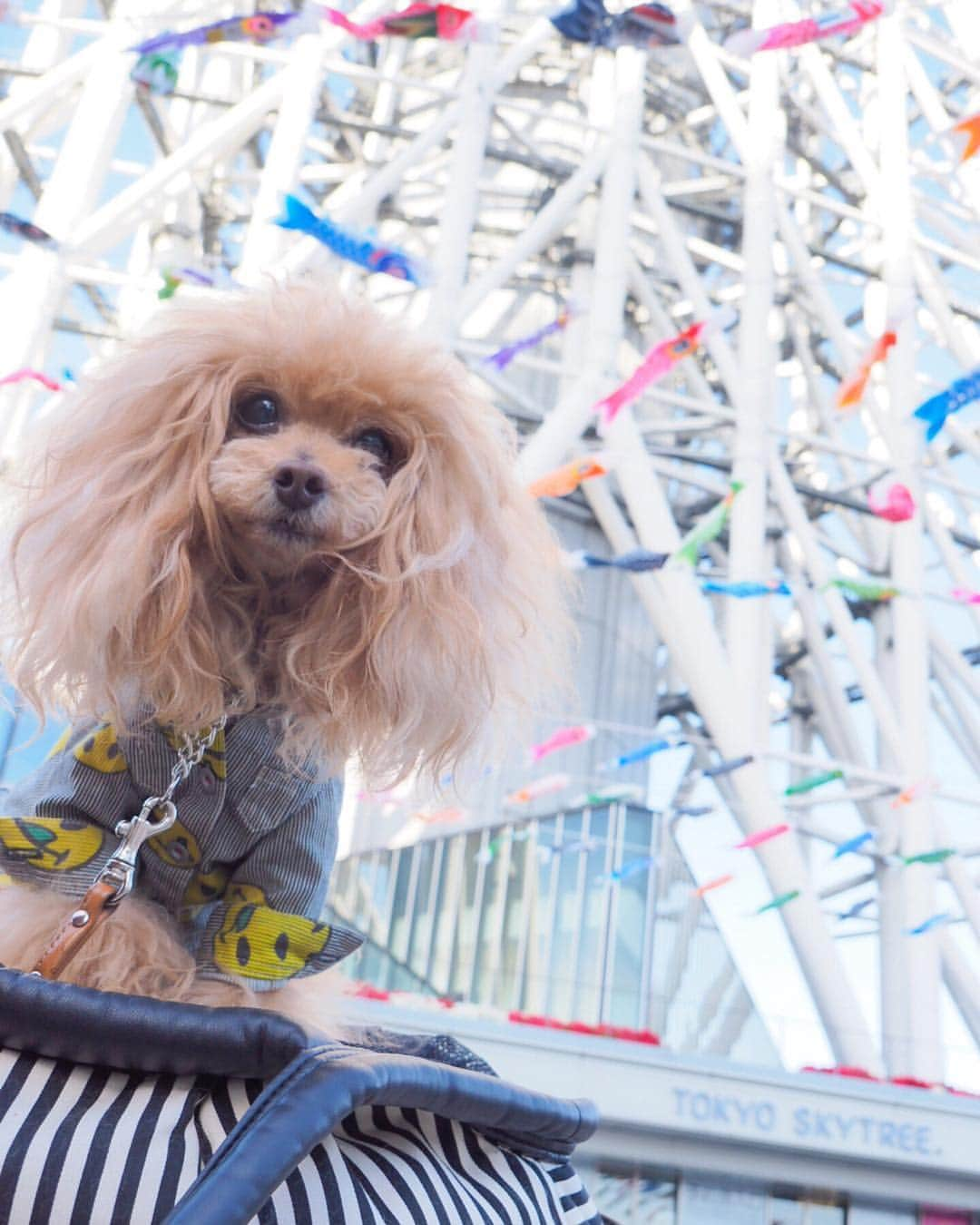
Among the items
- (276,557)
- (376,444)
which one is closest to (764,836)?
(376,444)

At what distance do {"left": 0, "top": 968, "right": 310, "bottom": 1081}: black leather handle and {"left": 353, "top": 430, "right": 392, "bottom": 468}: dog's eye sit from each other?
0.86 m

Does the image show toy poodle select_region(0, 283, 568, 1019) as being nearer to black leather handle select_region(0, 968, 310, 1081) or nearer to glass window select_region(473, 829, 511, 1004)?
black leather handle select_region(0, 968, 310, 1081)

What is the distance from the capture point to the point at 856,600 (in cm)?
1414

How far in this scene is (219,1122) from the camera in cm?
77

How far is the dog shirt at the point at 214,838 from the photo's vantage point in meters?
1.33

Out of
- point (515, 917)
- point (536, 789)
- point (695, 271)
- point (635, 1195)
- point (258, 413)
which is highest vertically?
point (695, 271)

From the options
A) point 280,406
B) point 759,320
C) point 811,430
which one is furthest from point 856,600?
point 280,406

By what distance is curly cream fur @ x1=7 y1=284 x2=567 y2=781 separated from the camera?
4.52 feet

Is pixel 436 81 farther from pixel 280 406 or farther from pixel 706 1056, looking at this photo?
pixel 280 406

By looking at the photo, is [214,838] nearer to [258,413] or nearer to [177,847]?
[177,847]

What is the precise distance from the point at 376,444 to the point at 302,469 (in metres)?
0.19

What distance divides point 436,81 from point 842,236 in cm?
599

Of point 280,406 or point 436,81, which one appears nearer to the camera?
point 280,406

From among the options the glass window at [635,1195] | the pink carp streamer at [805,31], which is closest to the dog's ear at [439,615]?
the glass window at [635,1195]
